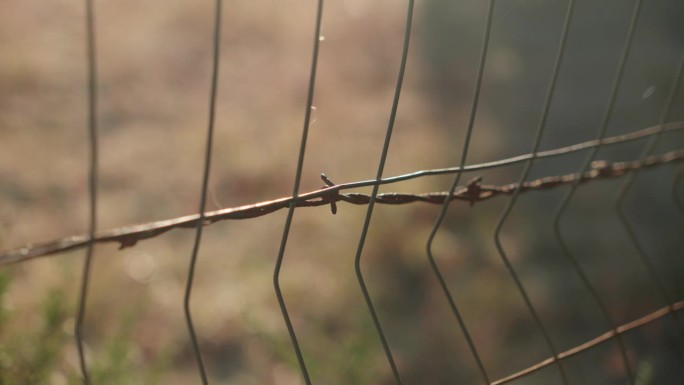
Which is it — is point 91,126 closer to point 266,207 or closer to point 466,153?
point 266,207

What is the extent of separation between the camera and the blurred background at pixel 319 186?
307cm

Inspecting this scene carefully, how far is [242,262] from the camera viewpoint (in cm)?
375

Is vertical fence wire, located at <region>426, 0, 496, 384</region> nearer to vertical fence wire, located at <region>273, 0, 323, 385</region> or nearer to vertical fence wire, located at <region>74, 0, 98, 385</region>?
vertical fence wire, located at <region>273, 0, 323, 385</region>

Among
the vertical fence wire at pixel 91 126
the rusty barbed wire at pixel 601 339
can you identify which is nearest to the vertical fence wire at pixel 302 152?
the vertical fence wire at pixel 91 126

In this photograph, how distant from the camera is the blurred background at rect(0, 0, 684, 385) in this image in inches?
121

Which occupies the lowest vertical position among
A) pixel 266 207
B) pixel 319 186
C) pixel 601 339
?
pixel 601 339

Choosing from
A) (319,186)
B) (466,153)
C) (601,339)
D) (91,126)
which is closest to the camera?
(91,126)

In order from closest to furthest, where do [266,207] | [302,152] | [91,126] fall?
[91,126] → [302,152] → [266,207]

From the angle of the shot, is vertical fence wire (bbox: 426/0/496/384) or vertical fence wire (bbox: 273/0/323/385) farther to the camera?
vertical fence wire (bbox: 426/0/496/384)

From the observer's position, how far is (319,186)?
13.9 ft

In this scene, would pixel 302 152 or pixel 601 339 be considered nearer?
pixel 302 152

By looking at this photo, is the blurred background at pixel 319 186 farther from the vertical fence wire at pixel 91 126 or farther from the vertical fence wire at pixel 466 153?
the vertical fence wire at pixel 91 126

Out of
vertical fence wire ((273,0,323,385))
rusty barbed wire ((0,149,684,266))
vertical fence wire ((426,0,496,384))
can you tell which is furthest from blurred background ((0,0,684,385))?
vertical fence wire ((273,0,323,385))

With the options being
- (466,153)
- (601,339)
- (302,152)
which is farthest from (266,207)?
(601,339)
